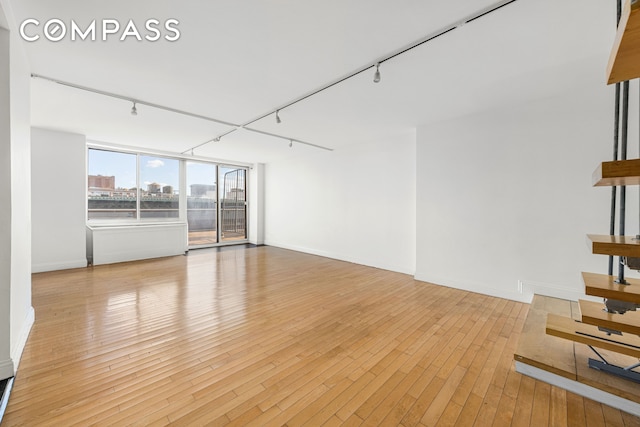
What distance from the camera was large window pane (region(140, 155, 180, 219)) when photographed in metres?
6.60

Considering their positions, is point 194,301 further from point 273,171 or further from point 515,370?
point 273,171

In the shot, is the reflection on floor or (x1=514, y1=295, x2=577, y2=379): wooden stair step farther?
the reflection on floor

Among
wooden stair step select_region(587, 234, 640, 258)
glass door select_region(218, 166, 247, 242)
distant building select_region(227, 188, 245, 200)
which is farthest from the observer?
distant building select_region(227, 188, 245, 200)

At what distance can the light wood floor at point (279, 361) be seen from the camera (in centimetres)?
162

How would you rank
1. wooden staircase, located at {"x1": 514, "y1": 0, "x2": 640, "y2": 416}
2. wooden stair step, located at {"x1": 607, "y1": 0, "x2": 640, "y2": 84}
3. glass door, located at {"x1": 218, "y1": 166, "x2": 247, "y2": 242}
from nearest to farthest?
wooden stair step, located at {"x1": 607, "y1": 0, "x2": 640, "y2": 84}
wooden staircase, located at {"x1": 514, "y1": 0, "x2": 640, "y2": 416}
glass door, located at {"x1": 218, "y1": 166, "x2": 247, "y2": 242}

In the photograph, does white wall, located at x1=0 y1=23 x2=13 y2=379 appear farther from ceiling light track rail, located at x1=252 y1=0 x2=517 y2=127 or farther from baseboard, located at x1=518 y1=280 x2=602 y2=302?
baseboard, located at x1=518 y1=280 x2=602 y2=302

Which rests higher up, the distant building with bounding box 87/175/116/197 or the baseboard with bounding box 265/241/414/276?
the distant building with bounding box 87/175/116/197

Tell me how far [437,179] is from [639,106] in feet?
7.15

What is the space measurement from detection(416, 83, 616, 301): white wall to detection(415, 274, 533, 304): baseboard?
14mm

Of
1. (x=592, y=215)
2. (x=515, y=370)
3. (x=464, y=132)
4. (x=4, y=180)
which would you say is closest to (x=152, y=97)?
(x=4, y=180)

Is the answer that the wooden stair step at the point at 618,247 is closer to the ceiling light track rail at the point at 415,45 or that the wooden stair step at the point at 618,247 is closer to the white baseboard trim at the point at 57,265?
the ceiling light track rail at the point at 415,45

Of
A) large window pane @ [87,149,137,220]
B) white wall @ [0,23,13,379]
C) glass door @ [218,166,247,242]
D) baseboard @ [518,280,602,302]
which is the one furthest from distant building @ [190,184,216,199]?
baseboard @ [518,280,602,302]

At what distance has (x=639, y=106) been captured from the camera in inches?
108

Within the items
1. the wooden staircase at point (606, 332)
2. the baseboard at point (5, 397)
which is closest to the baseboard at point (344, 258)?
the wooden staircase at point (606, 332)
